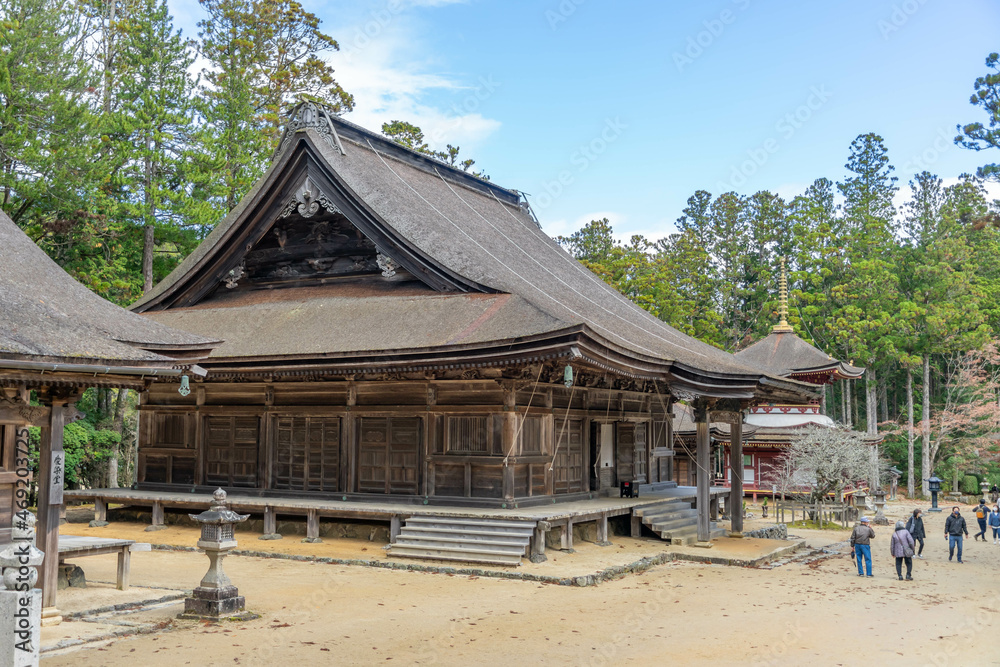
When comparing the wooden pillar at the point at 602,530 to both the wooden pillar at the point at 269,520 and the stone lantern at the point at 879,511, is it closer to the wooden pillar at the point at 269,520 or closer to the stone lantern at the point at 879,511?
the wooden pillar at the point at 269,520

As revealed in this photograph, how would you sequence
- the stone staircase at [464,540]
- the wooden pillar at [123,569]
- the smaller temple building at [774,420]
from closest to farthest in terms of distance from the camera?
the wooden pillar at [123,569]
the stone staircase at [464,540]
the smaller temple building at [774,420]

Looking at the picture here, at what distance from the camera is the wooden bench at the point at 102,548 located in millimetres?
12238

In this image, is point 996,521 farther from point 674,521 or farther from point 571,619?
point 571,619

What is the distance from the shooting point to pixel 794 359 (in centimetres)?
3725

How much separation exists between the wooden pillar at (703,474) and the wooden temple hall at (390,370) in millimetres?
46


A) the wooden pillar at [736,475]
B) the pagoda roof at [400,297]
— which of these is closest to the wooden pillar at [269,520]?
the pagoda roof at [400,297]

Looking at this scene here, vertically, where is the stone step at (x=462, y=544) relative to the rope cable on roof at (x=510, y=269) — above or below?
below

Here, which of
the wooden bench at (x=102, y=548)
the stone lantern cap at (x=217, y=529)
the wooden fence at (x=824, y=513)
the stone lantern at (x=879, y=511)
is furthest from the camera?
the stone lantern at (x=879, y=511)

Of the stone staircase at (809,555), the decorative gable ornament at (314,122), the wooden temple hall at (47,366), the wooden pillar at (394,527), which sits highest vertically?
the decorative gable ornament at (314,122)

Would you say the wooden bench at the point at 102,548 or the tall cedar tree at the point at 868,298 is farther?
the tall cedar tree at the point at 868,298

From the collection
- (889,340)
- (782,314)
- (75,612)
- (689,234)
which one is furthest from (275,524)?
(689,234)

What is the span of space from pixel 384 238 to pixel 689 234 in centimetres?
3907

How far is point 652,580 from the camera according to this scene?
611 inches

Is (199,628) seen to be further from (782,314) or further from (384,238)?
(782,314)
